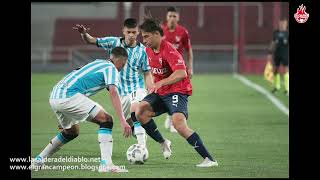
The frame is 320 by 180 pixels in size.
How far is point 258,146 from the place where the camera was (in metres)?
14.4

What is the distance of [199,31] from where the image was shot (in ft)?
139

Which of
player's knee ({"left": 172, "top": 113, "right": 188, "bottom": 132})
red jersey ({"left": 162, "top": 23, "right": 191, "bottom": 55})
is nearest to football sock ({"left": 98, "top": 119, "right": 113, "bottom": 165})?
player's knee ({"left": 172, "top": 113, "right": 188, "bottom": 132})

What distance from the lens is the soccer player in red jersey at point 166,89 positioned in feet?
39.5

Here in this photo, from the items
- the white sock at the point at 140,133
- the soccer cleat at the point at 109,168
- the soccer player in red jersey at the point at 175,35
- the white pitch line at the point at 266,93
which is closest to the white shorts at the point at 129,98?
the white sock at the point at 140,133

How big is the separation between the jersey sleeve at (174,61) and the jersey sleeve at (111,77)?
1.07m

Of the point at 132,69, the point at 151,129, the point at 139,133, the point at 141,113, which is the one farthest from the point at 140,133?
the point at 132,69

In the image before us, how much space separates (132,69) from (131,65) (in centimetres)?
7

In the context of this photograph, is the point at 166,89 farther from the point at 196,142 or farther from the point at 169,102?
the point at 196,142

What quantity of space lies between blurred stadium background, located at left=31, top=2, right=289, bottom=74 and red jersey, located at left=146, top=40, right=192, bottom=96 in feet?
85.3

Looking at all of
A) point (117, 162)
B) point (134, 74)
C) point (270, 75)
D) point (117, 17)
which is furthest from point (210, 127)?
point (117, 17)

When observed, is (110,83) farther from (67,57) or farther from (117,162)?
(67,57)

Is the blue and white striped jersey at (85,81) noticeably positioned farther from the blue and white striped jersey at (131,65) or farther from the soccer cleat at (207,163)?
the blue and white striped jersey at (131,65)

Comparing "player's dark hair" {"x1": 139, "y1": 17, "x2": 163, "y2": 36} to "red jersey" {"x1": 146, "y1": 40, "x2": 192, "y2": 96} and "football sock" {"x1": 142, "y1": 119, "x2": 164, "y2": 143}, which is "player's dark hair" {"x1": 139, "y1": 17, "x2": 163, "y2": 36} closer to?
"red jersey" {"x1": 146, "y1": 40, "x2": 192, "y2": 96}

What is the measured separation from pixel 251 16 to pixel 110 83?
31.8 metres
